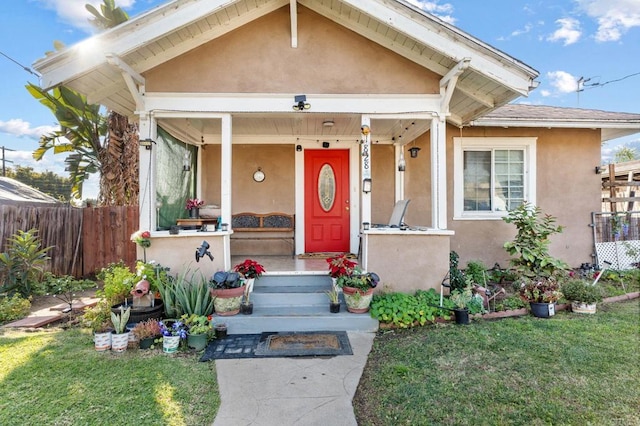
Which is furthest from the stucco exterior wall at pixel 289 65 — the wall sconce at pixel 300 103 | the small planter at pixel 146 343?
the small planter at pixel 146 343

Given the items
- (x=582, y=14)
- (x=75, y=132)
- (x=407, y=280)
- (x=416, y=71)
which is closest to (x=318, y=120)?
(x=416, y=71)

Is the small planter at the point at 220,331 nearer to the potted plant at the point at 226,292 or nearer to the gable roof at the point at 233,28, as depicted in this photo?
the potted plant at the point at 226,292

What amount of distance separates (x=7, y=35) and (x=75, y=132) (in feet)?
12.3

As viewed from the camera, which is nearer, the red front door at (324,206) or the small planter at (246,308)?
the small planter at (246,308)

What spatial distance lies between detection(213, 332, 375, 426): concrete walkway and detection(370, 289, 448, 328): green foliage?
730 millimetres

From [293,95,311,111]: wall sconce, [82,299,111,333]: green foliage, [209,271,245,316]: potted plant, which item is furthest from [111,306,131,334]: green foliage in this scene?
[293,95,311,111]: wall sconce

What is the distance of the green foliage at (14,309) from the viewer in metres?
4.74

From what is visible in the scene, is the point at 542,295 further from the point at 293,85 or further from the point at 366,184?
the point at 293,85

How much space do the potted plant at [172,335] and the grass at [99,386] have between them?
9cm

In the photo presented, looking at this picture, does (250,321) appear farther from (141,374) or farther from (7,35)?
(7,35)

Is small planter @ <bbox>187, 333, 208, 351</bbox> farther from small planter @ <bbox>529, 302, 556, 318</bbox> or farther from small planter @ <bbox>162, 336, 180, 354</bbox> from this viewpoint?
small planter @ <bbox>529, 302, 556, 318</bbox>

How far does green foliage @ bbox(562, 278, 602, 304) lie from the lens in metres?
4.75

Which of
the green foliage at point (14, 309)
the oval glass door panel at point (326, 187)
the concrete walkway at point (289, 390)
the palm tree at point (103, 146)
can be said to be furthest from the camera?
the palm tree at point (103, 146)

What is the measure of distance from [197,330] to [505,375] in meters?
3.10
